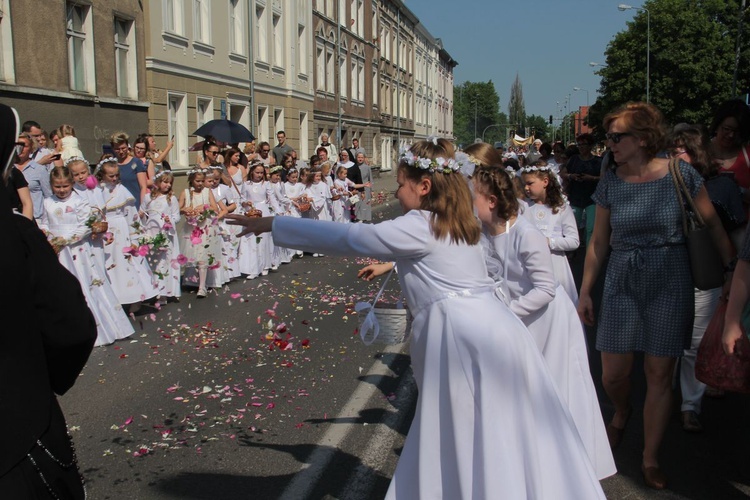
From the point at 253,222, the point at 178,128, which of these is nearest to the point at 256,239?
the point at 253,222

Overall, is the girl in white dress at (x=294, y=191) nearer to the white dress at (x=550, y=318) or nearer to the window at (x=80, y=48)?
the window at (x=80, y=48)

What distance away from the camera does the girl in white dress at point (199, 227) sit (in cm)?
1132

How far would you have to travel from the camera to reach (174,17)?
24750mm

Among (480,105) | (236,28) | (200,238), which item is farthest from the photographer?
(480,105)

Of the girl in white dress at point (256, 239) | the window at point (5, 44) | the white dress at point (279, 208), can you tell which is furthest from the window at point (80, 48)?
the girl in white dress at point (256, 239)

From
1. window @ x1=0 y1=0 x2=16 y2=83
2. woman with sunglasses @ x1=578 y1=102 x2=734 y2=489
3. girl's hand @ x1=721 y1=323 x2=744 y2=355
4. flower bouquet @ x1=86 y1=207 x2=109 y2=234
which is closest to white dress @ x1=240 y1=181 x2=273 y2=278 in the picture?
flower bouquet @ x1=86 y1=207 x2=109 y2=234

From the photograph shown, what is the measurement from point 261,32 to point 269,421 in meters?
29.3

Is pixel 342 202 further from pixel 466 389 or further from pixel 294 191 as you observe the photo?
pixel 466 389

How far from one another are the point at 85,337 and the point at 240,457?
9.08ft

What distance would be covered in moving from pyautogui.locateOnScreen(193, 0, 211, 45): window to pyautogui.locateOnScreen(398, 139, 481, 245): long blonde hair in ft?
78.5

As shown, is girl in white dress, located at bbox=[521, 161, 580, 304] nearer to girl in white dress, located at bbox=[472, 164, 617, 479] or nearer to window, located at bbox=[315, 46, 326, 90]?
girl in white dress, located at bbox=[472, 164, 617, 479]

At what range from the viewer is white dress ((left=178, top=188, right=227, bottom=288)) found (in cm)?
1134

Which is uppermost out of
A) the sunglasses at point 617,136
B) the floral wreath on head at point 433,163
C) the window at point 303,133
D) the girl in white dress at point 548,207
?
the window at point 303,133

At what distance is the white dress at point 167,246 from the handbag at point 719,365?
7.49 meters
